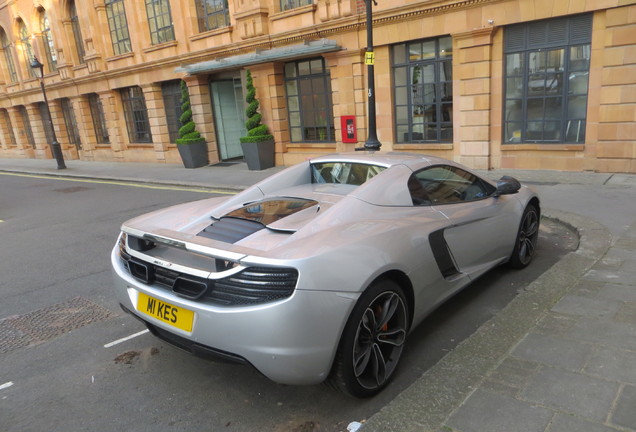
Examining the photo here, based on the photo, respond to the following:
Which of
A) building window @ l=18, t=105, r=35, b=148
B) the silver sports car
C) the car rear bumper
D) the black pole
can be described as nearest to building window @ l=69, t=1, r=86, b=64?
building window @ l=18, t=105, r=35, b=148

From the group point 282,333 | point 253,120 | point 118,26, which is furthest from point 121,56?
point 282,333

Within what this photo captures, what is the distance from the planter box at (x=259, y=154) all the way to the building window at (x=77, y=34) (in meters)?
13.4

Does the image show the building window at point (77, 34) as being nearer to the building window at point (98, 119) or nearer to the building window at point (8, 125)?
the building window at point (98, 119)

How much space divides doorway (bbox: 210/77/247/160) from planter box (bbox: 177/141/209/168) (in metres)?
0.80

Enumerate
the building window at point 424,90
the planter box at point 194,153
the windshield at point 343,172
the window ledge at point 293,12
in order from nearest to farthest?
the windshield at point 343,172 < the building window at point 424,90 < the window ledge at point 293,12 < the planter box at point 194,153

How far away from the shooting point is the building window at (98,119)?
2322cm

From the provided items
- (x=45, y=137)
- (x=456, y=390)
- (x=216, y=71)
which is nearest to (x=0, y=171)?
(x=45, y=137)

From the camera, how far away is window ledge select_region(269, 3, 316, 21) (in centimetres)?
1351

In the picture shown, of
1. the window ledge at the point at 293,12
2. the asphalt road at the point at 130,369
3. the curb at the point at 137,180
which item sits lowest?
the curb at the point at 137,180

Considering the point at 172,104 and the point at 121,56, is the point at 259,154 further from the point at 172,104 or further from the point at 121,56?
the point at 121,56

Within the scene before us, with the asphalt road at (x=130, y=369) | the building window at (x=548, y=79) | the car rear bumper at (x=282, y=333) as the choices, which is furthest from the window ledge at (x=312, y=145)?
the car rear bumper at (x=282, y=333)

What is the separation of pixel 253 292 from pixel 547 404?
5.59 ft

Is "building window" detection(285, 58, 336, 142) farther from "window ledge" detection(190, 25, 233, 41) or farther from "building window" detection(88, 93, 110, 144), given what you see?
"building window" detection(88, 93, 110, 144)

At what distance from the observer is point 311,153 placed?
14.6 meters
